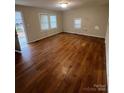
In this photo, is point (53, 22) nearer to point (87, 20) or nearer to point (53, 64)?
point (87, 20)

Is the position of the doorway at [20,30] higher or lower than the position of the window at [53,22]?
lower

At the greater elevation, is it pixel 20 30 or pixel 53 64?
pixel 20 30

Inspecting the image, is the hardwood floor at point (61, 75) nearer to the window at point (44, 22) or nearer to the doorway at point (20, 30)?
the doorway at point (20, 30)

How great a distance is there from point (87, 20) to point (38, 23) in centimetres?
382

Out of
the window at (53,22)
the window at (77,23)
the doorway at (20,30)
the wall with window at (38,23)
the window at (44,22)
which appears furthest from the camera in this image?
the window at (77,23)

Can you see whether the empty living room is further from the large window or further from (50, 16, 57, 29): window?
(50, 16, 57, 29): window

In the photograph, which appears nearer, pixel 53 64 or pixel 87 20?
pixel 53 64

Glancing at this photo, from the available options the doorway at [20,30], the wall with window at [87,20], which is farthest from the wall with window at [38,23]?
the wall with window at [87,20]

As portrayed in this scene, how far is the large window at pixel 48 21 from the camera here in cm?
798

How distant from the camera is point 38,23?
7.47 m

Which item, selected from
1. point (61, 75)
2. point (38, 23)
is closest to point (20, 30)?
point (38, 23)
